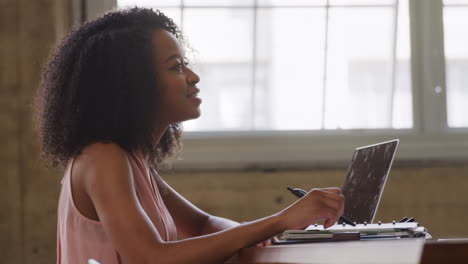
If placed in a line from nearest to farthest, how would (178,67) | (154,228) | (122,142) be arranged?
(154,228)
(122,142)
(178,67)

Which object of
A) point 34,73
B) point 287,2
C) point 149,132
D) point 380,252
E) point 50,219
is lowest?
point 50,219

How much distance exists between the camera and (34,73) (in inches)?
112

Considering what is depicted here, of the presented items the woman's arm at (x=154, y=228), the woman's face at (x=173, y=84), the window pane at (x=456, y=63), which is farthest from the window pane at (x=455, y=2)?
the woman's arm at (x=154, y=228)

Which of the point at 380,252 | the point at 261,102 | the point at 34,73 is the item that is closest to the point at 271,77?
the point at 261,102

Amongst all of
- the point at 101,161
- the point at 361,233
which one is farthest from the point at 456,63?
the point at 101,161

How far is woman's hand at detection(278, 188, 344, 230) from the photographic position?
1564mm

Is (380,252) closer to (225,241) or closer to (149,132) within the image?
(225,241)

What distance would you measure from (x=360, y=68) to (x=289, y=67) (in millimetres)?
318

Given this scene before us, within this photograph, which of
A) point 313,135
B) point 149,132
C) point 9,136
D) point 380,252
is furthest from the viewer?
point 313,135

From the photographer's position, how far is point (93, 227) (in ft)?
5.49

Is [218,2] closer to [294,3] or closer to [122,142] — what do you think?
[294,3]

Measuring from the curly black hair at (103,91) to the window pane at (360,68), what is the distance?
1369 millimetres

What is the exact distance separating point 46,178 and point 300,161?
3.42 ft

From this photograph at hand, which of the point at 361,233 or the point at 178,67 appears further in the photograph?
the point at 178,67
